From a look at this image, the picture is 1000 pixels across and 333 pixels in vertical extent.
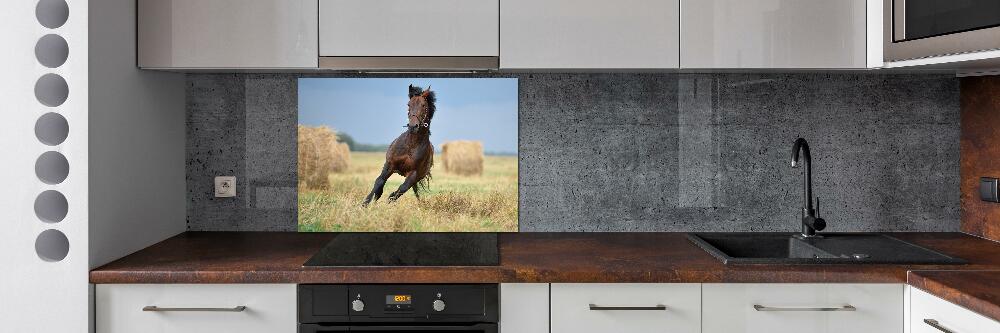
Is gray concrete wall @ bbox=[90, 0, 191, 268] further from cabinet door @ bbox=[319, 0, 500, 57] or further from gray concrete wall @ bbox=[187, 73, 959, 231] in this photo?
cabinet door @ bbox=[319, 0, 500, 57]


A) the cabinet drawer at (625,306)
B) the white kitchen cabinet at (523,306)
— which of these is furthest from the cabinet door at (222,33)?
the cabinet drawer at (625,306)

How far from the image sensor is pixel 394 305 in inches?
73.5

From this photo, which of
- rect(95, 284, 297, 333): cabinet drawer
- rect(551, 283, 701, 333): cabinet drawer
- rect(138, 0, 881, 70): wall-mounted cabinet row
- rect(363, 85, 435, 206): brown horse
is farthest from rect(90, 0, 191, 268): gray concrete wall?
rect(551, 283, 701, 333): cabinet drawer

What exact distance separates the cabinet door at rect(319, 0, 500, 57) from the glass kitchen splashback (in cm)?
37

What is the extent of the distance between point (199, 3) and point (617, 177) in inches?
57.6

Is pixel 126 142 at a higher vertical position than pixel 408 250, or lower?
higher

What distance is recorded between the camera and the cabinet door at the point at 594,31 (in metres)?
2.14

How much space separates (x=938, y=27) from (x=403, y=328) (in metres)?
1.64
